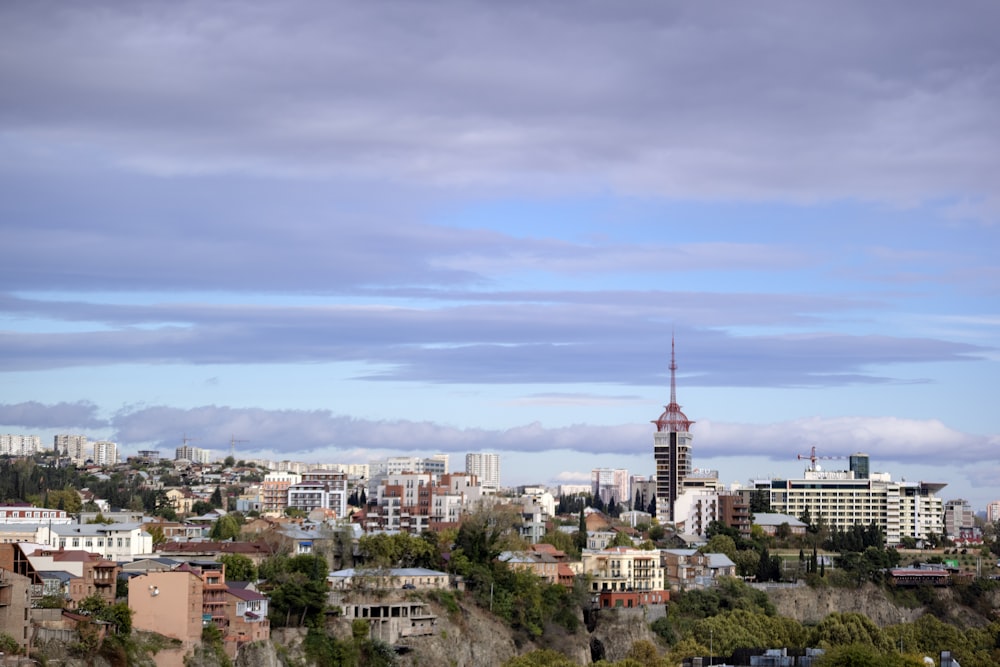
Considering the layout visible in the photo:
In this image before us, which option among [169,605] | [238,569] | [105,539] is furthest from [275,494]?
[169,605]

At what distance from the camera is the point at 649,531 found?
419 ft

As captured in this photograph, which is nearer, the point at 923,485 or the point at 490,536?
the point at 490,536

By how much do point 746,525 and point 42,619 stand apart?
79818mm

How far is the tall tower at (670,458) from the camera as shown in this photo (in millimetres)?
148000

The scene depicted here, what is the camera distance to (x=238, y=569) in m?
77.7

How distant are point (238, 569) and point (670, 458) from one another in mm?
76402

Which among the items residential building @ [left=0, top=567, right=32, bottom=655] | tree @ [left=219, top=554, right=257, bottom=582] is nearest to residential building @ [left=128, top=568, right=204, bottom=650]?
residential building @ [left=0, top=567, right=32, bottom=655]

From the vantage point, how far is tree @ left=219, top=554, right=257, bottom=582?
254 ft

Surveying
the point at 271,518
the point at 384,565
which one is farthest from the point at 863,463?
the point at 384,565

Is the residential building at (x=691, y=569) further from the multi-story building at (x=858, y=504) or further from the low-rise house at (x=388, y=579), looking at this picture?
the multi-story building at (x=858, y=504)

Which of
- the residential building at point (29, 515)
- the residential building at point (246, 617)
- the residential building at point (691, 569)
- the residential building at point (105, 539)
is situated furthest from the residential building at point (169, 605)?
the residential building at point (691, 569)

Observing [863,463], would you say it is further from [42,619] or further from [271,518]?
[42,619]

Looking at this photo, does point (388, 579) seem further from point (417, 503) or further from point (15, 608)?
point (417, 503)

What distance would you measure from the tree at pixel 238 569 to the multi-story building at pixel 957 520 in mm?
106834
